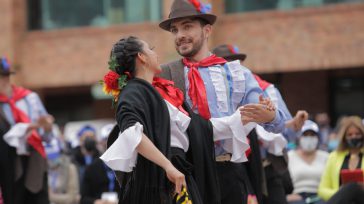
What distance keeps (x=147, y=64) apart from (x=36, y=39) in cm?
2060

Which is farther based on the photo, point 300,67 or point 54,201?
point 300,67

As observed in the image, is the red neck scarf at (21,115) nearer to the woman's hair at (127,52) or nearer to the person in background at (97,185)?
the person in background at (97,185)

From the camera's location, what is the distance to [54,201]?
1452 centimetres

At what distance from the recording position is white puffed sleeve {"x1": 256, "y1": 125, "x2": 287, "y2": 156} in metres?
9.52

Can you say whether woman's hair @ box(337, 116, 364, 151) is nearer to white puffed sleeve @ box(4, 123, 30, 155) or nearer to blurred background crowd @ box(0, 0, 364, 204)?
white puffed sleeve @ box(4, 123, 30, 155)

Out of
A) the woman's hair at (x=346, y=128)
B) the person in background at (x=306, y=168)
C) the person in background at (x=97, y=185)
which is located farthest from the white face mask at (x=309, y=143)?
the person in background at (x=97, y=185)

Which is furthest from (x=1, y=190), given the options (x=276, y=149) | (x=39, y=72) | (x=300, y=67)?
(x=39, y=72)

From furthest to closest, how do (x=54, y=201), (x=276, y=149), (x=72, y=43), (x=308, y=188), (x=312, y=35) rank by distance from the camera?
(x=72, y=43) < (x=312, y=35) < (x=54, y=201) < (x=308, y=188) < (x=276, y=149)

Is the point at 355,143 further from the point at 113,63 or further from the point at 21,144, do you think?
the point at 113,63

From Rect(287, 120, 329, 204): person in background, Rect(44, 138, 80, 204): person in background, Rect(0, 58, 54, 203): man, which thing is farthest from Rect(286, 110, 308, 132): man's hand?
Rect(44, 138, 80, 204): person in background

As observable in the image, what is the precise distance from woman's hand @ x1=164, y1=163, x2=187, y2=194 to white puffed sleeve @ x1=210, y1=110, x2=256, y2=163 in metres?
0.87

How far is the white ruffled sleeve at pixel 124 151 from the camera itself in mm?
6004

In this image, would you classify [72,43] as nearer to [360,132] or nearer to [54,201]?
[54,201]

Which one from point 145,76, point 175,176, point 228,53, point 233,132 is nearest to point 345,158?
point 228,53
